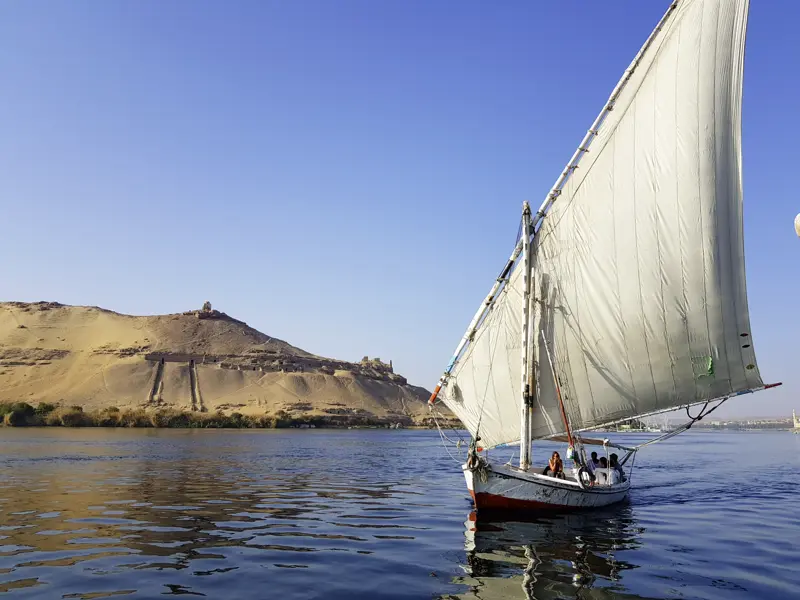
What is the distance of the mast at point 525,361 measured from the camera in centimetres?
2033

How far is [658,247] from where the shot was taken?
1872 cm

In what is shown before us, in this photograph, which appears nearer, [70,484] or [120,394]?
[70,484]

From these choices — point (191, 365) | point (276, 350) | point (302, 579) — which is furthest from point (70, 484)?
point (276, 350)

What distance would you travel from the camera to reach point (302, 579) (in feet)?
38.2

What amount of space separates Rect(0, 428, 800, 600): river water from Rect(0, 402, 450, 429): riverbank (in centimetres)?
7355

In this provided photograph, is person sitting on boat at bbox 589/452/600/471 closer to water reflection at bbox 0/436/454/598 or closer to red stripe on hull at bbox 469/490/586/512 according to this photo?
red stripe on hull at bbox 469/490/586/512

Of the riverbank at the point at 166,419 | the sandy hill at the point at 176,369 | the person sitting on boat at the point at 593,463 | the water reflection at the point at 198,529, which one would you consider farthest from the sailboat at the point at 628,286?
the sandy hill at the point at 176,369

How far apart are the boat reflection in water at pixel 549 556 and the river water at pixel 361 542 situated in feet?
0.19

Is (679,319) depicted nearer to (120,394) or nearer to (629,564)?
(629,564)

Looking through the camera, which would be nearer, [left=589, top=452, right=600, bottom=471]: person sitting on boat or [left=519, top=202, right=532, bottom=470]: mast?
[left=519, top=202, right=532, bottom=470]: mast

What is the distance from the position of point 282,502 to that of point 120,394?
122 metres

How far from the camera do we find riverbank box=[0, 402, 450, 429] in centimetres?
9256

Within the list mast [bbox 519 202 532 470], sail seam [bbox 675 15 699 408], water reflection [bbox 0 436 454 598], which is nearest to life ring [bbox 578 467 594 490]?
mast [bbox 519 202 532 470]

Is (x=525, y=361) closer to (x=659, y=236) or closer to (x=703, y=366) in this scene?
(x=703, y=366)
